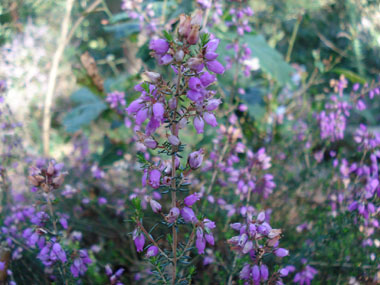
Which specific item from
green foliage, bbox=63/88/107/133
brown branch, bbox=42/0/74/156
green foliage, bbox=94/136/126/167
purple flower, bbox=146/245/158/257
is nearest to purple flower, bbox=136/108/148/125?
purple flower, bbox=146/245/158/257

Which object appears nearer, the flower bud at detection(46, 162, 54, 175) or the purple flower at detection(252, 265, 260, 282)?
the purple flower at detection(252, 265, 260, 282)

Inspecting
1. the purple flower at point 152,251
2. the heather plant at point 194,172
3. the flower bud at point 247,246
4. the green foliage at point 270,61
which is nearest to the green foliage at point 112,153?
the heather plant at point 194,172

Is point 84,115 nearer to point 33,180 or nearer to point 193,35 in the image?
point 33,180

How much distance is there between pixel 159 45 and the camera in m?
0.78

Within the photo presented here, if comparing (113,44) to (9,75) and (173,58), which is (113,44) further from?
(173,58)

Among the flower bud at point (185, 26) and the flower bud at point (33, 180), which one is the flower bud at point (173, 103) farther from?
the flower bud at point (33, 180)

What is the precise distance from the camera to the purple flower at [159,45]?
2.54 feet

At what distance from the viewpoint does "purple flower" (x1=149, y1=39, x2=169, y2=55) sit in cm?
77

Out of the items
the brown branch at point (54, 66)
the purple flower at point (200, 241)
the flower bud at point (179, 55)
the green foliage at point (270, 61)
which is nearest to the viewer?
the flower bud at point (179, 55)

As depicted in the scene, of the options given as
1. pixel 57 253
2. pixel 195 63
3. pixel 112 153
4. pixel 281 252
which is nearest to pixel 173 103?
pixel 195 63

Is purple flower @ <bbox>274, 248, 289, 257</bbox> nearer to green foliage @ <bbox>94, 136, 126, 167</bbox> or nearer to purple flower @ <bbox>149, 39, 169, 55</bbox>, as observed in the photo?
purple flower @ <bbox>149, 39, 169, 55</bbox>

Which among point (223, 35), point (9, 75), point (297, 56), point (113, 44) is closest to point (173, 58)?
point (223, 35)

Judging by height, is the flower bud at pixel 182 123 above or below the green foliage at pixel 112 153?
above

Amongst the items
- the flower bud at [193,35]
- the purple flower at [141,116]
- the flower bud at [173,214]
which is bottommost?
the flower bud at [173,214]
